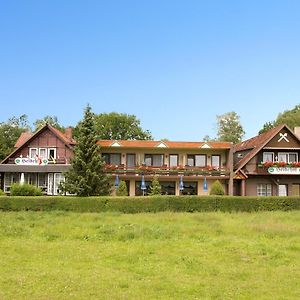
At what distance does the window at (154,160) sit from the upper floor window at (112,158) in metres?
2.91

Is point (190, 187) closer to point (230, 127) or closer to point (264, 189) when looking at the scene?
point (264, 189)

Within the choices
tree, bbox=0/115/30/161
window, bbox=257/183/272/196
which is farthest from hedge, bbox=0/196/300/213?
tree, bbox=0/115/30/161

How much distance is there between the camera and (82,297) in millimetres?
9789

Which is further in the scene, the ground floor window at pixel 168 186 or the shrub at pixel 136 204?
the ground floor window at pixel 168 186

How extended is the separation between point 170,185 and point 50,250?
29163mm

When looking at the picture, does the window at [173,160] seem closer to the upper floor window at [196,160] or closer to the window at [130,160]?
the upper floor window at [196,160]

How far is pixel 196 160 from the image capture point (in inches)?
1793

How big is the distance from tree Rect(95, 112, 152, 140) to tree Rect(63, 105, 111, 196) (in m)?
41.5

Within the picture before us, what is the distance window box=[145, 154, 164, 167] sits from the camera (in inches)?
1788

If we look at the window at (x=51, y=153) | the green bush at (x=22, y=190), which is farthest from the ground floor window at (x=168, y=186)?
the green bush at (x=22, y=190)

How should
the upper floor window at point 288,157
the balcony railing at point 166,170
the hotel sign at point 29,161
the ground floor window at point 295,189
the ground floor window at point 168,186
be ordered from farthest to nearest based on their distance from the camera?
the ground floor window at point 168,186 → the ground floor window at point 295,189 → the upper floor window at point 288,157 → the balcony railing at point 166,170 → the hotel sign at point 29,161

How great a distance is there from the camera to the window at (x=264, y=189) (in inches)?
1746

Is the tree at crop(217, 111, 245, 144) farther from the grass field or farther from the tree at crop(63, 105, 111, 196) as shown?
the grass field

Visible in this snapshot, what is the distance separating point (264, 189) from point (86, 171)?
18867mm
